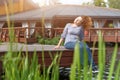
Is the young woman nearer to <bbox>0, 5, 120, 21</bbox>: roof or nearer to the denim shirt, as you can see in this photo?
the denim shirt

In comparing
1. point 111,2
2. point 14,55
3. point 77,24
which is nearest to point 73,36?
point 77,24

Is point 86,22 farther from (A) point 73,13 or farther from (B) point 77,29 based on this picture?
(A) point 73,13

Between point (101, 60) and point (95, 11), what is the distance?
1250 inches

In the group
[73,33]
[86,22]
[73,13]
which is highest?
[73,13]

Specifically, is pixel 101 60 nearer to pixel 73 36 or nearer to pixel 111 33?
pixel 73 36

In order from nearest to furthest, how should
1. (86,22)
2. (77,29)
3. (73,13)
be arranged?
1. (86,22)
2. (77,29)
3. (73,13)

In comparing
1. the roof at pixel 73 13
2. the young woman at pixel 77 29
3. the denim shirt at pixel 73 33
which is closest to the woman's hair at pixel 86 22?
the young woman at pixel 77 29

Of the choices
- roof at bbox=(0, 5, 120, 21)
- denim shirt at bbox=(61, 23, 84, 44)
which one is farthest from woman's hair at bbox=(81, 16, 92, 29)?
roof at bbox=(0, 5, 120, 21)

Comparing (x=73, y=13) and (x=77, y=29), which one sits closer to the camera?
(x=77, y=29)

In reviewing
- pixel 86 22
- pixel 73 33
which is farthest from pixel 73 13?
pixel 86 22

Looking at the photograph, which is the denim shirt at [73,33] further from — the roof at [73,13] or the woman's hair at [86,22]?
the roof at [73,13]

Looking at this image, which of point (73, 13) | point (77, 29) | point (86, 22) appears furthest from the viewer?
point (73, 13)

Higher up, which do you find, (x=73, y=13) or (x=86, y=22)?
(x=73, y=13)

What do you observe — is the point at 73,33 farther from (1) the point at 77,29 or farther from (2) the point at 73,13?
(2) the point at 73,13
